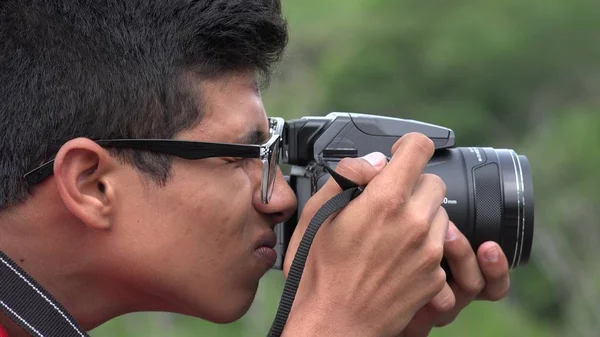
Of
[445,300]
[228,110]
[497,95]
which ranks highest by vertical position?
[228,110]

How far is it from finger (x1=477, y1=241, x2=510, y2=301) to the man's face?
1.62ft

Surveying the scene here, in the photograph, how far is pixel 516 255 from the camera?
240cm

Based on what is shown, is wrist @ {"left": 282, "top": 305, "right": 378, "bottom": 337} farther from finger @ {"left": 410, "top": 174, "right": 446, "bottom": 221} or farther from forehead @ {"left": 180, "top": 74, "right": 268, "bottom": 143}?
forehead @ {"left": 180, "top": 74, "right": 268, "bottom": 143}

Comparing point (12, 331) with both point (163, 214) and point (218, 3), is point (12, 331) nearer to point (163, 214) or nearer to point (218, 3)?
point (163, 214)

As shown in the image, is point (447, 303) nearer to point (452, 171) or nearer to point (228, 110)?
point (452, 171)

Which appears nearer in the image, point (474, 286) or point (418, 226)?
point (418, 226)

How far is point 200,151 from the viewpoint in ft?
6.98

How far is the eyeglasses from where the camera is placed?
206 cm

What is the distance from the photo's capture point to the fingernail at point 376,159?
216 cm

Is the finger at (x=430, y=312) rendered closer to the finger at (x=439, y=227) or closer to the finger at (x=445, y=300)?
the finger at (x=445, y=300)

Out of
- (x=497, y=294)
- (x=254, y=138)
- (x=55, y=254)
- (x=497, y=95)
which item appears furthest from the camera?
(x=497, y=95)

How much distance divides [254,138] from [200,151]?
6.0 inches

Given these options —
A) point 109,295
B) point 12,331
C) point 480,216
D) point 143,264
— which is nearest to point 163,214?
point 143,264

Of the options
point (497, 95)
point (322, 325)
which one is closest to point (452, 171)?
point (322, 325)
